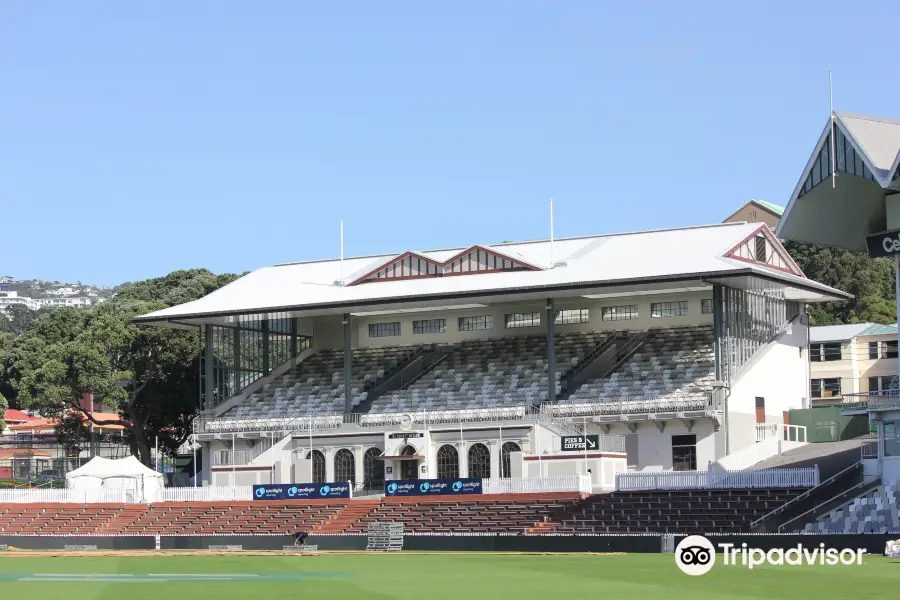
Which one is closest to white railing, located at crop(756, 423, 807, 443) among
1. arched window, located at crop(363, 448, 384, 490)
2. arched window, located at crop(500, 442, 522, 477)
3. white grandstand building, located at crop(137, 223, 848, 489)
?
white grandstand building, located at crop(137, 223, 848, 489)

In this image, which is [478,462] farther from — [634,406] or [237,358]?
[237,358]

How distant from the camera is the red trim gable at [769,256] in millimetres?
66125

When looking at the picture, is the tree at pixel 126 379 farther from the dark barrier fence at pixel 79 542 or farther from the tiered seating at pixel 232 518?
the dark barrier fence at pixel 79 542

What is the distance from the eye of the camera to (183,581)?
34906 mm

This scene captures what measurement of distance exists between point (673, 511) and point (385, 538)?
1086 centimetres

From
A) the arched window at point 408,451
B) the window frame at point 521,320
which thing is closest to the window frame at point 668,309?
the window frame at point 521,320

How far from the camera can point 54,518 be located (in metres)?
66.0

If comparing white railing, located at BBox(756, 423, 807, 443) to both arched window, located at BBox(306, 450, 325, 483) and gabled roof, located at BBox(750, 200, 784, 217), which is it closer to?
A: arched window, located at BBox(306, 450, 325, 483)

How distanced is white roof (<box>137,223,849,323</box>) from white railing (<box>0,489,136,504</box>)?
399 inches

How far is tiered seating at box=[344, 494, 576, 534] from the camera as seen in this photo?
56.6 meters

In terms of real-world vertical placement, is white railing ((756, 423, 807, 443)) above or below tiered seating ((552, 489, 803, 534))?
above

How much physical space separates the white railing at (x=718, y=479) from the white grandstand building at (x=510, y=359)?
268cm

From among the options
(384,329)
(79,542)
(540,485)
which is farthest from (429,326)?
(79,542)

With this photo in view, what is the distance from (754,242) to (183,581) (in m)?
40.3
